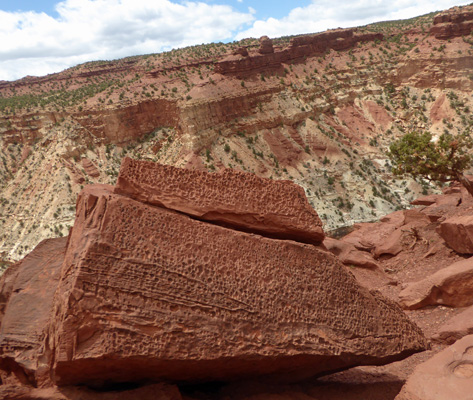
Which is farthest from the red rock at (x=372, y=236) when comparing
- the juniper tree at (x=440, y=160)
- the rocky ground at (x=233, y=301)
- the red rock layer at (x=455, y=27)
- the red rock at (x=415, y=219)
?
the red rock layer at (x=455, y=27)

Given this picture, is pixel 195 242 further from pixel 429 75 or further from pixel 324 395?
pixel 429 75

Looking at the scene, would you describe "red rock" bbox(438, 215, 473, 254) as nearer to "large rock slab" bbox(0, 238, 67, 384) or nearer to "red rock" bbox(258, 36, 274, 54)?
"large rock slab" bbox(0, 238, 67, 384)

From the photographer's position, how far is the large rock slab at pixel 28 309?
5184 mm

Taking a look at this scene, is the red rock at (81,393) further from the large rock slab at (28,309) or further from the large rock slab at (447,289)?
the large rock slab at (447,289)

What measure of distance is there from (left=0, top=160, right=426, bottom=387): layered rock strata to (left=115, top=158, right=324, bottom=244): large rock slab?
2 cm

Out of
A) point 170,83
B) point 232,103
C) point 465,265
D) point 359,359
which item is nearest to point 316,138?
point 232,103

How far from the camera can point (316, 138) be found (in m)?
37.8

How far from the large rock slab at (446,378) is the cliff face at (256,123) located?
84.1 ft

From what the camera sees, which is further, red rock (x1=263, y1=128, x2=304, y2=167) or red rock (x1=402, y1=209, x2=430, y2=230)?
red rock (x1=263, y1=128, x2=304, y2=167)

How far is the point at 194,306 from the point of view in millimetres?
4875

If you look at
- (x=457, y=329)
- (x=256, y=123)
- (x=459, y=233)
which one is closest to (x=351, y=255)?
(x=459, y=233)

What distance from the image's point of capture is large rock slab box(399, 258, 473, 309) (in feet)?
28.6

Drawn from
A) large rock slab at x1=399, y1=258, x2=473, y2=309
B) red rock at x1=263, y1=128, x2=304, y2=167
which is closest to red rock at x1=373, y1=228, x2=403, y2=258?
large rock slab at x1=399, y1=258, x2=473, y2=309

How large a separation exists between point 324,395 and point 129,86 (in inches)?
1392
